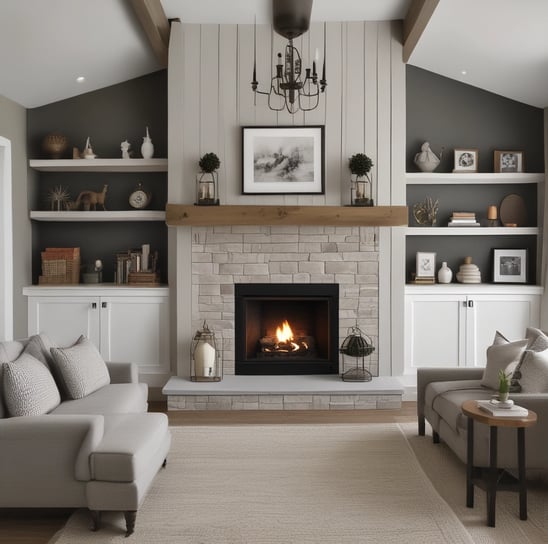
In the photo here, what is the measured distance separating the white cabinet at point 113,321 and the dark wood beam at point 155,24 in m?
2.08

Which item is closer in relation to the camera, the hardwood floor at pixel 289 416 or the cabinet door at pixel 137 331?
the hardwood floor at pixel 289 416

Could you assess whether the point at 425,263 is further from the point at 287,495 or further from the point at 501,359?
the point at 287,495

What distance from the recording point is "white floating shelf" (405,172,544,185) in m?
5.98

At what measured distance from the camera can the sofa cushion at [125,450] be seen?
306 centimetres

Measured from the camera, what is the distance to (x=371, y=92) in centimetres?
572

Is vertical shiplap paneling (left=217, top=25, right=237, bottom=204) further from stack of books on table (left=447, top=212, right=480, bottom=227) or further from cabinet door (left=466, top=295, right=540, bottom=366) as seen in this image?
cabinet door (left=466, top=295, right=540, bottom=366)

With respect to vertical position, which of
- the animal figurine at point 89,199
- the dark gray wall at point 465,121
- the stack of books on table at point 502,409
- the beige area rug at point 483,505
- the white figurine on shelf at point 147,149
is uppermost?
the dark gray wall at point 465,121

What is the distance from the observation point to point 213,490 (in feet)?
11.9

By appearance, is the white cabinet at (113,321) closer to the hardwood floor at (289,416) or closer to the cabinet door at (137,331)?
the cabinet door at (137,331)

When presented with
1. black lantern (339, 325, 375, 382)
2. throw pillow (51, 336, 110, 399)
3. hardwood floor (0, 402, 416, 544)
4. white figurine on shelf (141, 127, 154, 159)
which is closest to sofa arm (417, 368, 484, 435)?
hardwood floor (0, 402, 416, 544)

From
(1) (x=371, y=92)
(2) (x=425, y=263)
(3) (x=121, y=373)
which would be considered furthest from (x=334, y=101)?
(3) (x=121, y=373)

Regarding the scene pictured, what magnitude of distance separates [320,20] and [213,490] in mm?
4054

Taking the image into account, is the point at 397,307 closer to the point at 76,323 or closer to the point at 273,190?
the point at 273,190

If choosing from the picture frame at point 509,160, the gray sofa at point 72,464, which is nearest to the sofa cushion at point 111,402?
the gray sofa at point 72,464
